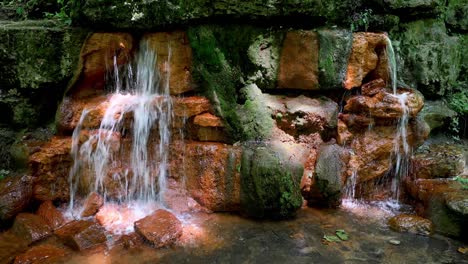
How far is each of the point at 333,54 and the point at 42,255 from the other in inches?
175

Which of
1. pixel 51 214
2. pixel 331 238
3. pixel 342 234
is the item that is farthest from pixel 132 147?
pixel 342 234

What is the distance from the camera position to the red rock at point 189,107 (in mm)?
5609

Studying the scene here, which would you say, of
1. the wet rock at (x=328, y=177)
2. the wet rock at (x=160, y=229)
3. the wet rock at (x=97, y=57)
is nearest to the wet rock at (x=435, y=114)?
the wet rock at (x=328, y=177)

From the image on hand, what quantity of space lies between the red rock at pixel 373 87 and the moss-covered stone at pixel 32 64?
4.08 m

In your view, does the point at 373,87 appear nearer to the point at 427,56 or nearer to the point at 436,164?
the point at 427,56

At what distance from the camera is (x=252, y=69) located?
579 centimetres

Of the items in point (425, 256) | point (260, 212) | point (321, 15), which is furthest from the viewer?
point (321, 15)

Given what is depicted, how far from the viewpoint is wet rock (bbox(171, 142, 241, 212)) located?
5.35m

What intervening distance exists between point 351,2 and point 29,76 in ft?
15.2

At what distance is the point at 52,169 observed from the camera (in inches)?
213

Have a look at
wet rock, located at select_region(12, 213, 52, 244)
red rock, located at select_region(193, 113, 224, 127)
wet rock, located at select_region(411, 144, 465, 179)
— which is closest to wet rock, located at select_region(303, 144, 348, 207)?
wet rock, located at select_region(411, 144, 465, 179)

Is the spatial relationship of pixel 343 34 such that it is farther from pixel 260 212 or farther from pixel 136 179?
pixel 136 179

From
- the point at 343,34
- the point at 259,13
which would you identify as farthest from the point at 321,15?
the point at 259,13

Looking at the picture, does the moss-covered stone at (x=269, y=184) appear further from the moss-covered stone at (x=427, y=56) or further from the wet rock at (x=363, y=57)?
the moss-covered stone at (x=427, y=56)
